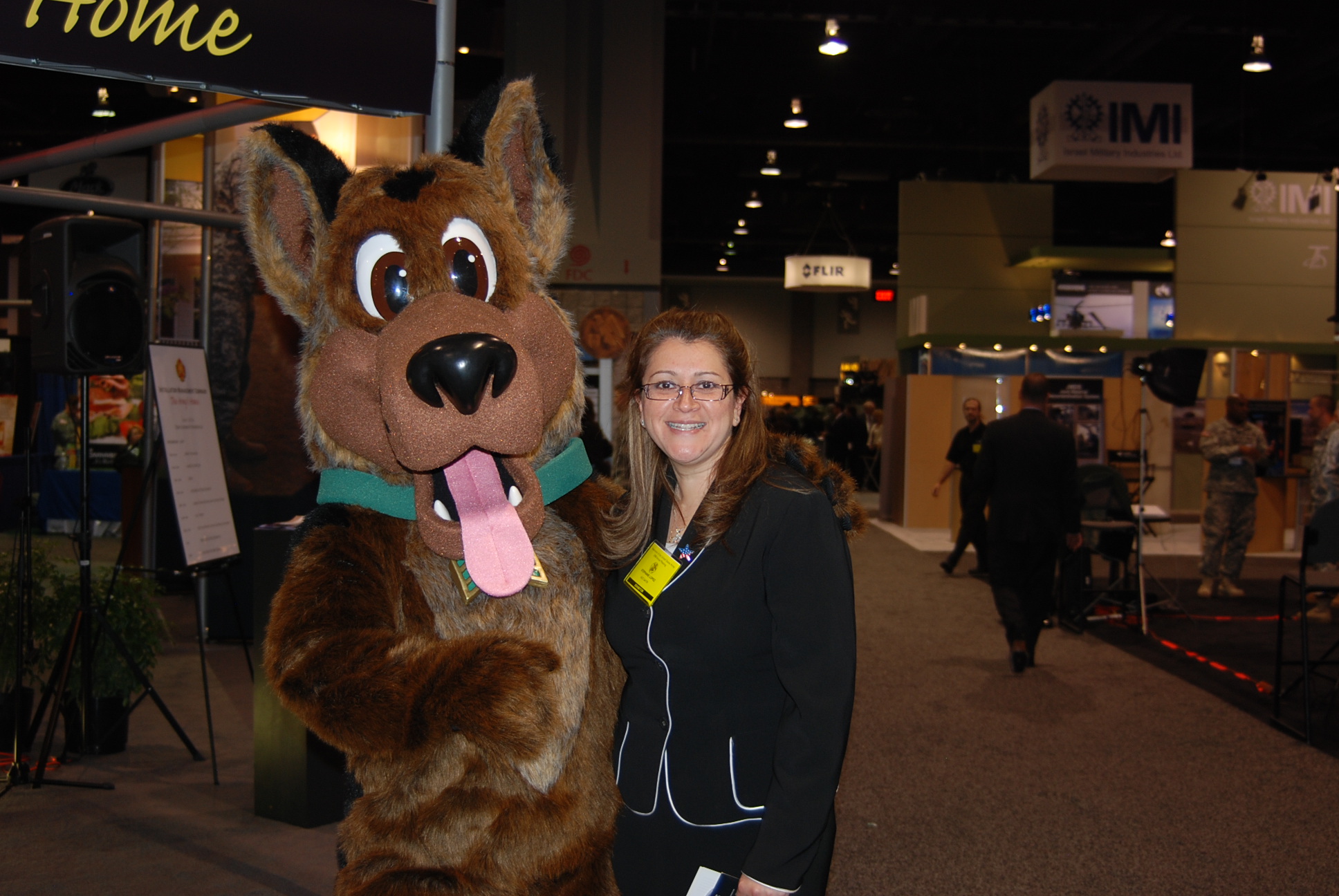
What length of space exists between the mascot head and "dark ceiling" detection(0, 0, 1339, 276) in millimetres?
7590

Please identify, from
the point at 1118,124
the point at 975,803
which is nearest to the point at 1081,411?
the point at 1118,124

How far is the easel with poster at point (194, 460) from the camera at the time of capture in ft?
13.3

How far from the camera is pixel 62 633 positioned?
4.00 metres

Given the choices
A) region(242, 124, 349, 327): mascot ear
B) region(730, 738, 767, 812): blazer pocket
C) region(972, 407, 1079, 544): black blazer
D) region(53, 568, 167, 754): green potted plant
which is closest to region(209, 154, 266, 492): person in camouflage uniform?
region(53, 568, 167, 754): green potted plant

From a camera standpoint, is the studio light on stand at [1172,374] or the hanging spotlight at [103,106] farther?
the hanging spotlight at [103,106]

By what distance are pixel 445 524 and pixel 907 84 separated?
1151cm

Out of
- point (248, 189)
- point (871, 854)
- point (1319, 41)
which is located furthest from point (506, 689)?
point (1319, 41)

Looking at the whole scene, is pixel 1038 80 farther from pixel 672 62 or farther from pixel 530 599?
pixel 530 599

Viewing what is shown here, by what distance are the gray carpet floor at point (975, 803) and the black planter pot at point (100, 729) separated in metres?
0.07

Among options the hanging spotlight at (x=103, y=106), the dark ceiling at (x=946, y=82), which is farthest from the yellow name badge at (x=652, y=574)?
the hanging spotlight at (x=103, y=106)

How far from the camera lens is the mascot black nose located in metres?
1.21

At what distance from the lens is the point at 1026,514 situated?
207 inches

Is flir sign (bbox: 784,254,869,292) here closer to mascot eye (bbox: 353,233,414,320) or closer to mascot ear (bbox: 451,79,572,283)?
mascot ear (bbox: 451,79,572,283)

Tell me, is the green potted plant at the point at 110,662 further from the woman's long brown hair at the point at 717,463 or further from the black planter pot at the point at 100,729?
the woman's long brown hair at the point at 717,463
